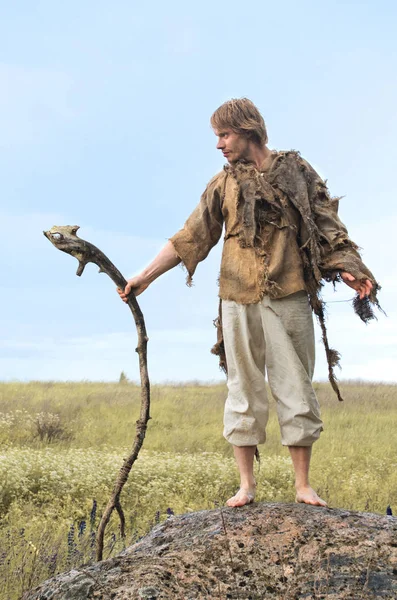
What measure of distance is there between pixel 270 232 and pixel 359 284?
657mm

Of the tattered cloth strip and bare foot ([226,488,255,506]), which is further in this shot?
the tattered cloth strip

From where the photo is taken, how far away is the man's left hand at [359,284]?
4.32 meters

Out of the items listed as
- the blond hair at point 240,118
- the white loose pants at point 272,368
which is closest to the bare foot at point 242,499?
the white loose pants at point 272,368

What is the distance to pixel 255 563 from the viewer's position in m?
3.30

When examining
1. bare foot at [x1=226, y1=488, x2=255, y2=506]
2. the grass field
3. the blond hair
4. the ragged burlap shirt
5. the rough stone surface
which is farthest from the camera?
the grass field

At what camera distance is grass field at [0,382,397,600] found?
5453mm

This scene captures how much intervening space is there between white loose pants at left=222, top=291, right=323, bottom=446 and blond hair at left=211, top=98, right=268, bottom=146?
1131 mm

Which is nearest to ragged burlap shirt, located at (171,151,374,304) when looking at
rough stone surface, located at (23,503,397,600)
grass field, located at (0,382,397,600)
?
rough stone surface, located at (23,503,397,600)

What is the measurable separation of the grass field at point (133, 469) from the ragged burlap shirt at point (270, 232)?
1760 mm

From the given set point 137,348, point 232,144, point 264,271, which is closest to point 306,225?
point 264,271

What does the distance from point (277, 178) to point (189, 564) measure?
2.43m

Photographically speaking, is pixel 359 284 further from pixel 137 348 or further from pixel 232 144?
pixel 137 348

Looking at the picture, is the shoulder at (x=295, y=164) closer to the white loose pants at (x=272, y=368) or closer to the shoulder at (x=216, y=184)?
the shoulder at (x=216, y=184)

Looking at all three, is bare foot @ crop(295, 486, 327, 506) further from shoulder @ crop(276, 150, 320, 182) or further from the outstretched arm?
shoulder @ crop(276, 150, 320, 182)
